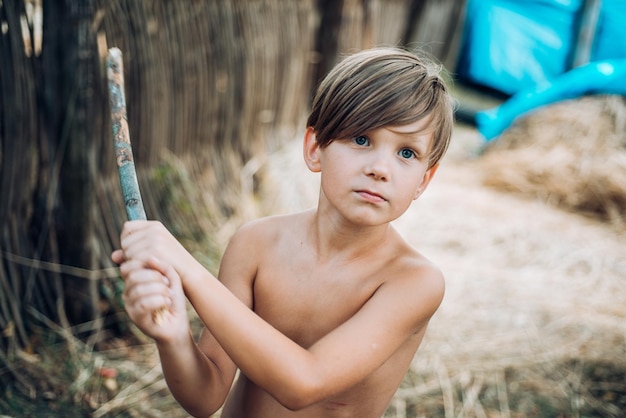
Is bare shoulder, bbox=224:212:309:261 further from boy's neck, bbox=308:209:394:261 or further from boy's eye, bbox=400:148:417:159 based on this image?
boy's eye, bbox=400:148:417:159

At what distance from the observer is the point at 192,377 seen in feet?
4.97

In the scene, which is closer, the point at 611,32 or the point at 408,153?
the point at 408,153

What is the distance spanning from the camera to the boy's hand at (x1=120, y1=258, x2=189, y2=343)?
1.27 metres

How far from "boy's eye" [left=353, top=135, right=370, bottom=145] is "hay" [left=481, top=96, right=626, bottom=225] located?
422 cm

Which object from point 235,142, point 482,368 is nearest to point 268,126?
point 235,142

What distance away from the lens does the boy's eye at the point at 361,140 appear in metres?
1.61

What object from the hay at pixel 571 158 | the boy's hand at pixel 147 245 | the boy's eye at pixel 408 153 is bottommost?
the hay at pixel 571 158

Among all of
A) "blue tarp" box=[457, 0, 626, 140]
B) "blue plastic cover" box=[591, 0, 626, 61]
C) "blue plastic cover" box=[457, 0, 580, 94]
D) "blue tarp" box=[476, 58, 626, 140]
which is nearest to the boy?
"blue tarp" box=[476, 58, 626, 140]

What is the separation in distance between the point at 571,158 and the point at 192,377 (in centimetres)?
500

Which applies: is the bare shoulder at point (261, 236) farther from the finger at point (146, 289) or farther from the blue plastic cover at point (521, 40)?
the blue plastic cover at point (521, 40)

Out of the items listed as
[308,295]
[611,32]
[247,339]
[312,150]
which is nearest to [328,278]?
[308,295]

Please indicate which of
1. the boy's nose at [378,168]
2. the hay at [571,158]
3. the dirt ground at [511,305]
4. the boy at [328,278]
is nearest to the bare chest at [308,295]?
the boy at [328,278]

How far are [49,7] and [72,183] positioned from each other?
65cm

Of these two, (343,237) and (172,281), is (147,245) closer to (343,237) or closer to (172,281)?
(172,281)
